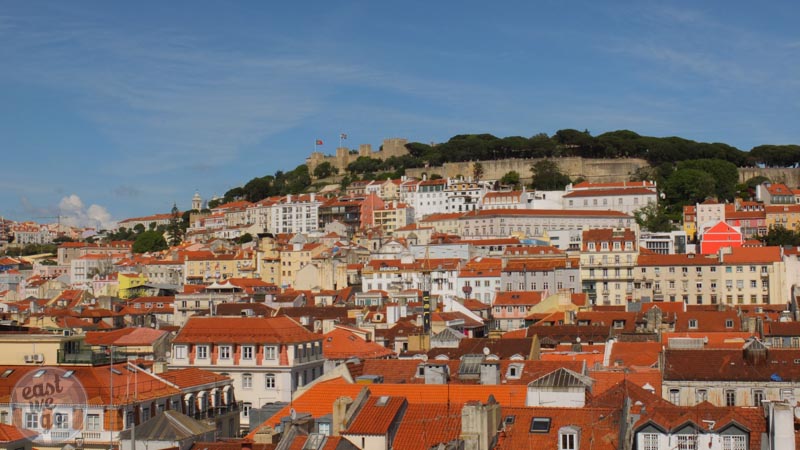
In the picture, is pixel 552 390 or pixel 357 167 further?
pixel 357 167

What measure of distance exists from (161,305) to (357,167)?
85460 millimetres

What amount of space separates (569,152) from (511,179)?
37.9 ft

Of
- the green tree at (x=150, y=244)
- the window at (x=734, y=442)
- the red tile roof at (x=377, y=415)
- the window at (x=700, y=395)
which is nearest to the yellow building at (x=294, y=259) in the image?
the green tree at (x=150, y=244)

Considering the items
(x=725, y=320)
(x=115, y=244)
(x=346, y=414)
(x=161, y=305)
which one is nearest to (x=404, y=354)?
(x=725, y=320)

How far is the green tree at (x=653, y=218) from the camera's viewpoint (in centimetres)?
10844

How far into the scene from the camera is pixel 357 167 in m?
164

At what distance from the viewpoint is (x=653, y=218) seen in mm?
110500

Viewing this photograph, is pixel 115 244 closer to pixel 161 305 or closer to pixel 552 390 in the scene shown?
pixel 161 305

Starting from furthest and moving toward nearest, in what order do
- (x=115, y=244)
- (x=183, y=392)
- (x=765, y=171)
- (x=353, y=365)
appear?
(x=115, y=244), (x=765, y=171), (x=353, y=365), (x=183, y=392)

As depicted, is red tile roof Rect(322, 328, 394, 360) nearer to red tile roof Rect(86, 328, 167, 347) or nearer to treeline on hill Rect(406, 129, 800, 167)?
red tile roof Rect(86, 328, 167, 347)

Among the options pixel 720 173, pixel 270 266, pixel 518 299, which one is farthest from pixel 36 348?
pixel 720 173

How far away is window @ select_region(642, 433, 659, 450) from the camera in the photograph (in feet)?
71.2

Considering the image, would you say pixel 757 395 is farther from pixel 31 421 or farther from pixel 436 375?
pixel 31 421

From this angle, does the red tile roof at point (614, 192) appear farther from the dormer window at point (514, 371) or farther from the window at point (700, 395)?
the dormer window at point (514, 371)
